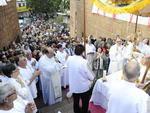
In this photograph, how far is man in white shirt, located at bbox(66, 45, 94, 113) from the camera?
5.64 meters

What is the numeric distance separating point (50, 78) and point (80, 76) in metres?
1.69

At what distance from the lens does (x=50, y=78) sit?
23.9ft

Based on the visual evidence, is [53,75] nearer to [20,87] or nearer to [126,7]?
[126,7]

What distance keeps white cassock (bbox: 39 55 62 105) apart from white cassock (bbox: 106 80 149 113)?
3.57m

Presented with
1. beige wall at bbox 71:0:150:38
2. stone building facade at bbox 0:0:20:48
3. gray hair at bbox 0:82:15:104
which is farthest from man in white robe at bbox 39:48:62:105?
stone building facade at bbox 0:0:20:48

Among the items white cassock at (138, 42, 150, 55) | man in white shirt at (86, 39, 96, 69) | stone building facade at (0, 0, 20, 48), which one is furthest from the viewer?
stone building facade at (0, 0, 20, 48)

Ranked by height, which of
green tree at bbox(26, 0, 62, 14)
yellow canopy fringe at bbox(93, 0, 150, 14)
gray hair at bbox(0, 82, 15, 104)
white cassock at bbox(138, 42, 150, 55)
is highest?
yellow canopy fringe at bbox(93, 0, 150, 14)

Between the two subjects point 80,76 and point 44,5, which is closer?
point 80,76

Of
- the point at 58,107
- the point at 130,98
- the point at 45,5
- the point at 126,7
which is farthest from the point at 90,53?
the point at 45,5

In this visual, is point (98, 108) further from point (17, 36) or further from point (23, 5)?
point (23, 5)

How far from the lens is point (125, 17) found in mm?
15047

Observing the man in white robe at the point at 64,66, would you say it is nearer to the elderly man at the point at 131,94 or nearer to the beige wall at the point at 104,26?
the elderly man at the point at 131,94

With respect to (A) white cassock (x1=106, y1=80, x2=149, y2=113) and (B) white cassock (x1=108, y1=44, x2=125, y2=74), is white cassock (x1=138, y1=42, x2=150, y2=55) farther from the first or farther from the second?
(A) white cassock (x1=106, y1=80, x2=149, y2=113)

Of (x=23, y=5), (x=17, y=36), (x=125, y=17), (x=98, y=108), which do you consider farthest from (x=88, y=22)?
(x=23, y=5)
